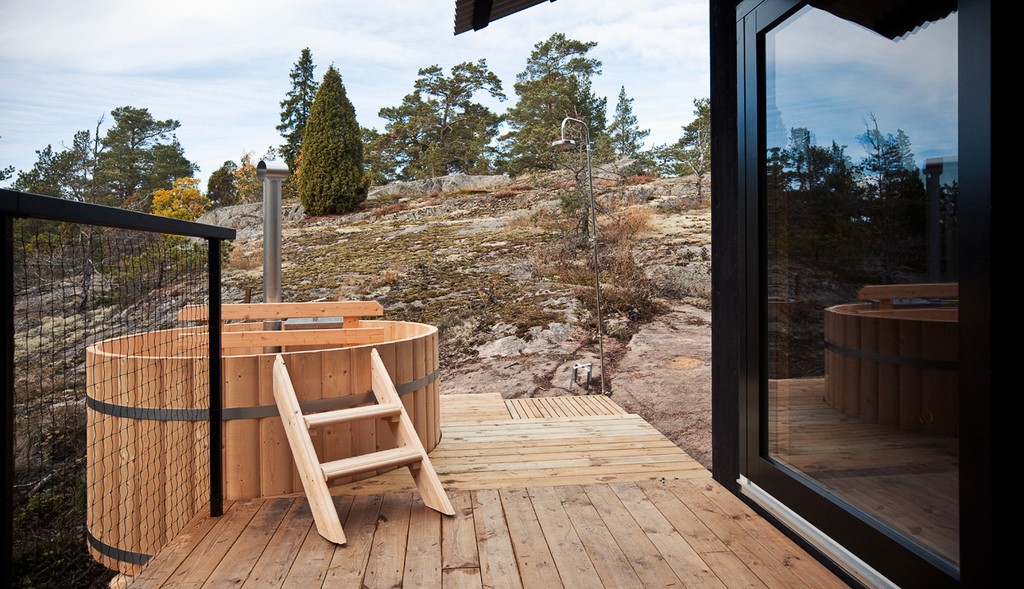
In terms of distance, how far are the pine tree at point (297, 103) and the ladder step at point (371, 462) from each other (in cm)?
1447

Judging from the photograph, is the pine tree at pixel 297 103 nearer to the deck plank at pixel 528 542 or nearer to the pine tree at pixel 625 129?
the pine tree at pixel 625 129

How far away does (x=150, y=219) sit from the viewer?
1855 millimetres

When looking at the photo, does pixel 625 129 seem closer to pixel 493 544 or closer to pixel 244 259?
pixel 244 259

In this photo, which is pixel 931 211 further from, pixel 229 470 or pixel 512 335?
pixel 512 335

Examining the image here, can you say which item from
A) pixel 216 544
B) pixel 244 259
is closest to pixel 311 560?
pixel 216 544

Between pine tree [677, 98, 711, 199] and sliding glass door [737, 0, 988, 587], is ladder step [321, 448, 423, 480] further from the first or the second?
pine tree [677, 98, 711, 199]

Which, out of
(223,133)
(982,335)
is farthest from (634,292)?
(223,133)

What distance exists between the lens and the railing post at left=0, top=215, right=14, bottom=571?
1159 mm

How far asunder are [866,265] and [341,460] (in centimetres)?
201

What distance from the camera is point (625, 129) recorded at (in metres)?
13.3

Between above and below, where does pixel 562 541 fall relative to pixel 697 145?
below

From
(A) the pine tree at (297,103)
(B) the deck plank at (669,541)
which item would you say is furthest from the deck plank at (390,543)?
(A) the pine tree at (297,103)

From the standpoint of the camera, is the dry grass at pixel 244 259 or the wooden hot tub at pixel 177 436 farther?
the dry grass at pixel 244 259

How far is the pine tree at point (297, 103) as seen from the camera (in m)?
15.6
